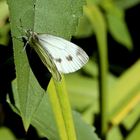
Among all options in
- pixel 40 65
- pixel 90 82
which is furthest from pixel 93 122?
pixel 40 65

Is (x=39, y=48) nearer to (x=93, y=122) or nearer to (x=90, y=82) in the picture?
(x=93, y=122)

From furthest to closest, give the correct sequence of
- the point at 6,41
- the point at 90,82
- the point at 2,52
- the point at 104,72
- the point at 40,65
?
the point at 90,82 → the point at 6,41 → the point at 104,72 → the point at 2,52 → the point at 40,65

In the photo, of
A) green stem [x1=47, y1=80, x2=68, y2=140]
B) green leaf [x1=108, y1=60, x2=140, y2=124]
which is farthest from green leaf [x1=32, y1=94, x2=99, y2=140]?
green leaf [x1=108, y1=60, x2=140, y2=124]

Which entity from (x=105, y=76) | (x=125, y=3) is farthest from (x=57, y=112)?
(x=125, y=3)

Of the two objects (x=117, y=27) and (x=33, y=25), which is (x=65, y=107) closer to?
(x=33, y=25)

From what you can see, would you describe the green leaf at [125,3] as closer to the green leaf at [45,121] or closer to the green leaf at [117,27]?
the green leaf at [117,27]

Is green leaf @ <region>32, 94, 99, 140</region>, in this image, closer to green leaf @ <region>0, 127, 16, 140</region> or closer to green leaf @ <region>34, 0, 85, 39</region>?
green leaf @ <region>34, 0, 85, 39</region>

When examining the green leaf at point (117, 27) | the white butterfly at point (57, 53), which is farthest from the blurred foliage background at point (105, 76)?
the white butterfly at point (57, 53)
